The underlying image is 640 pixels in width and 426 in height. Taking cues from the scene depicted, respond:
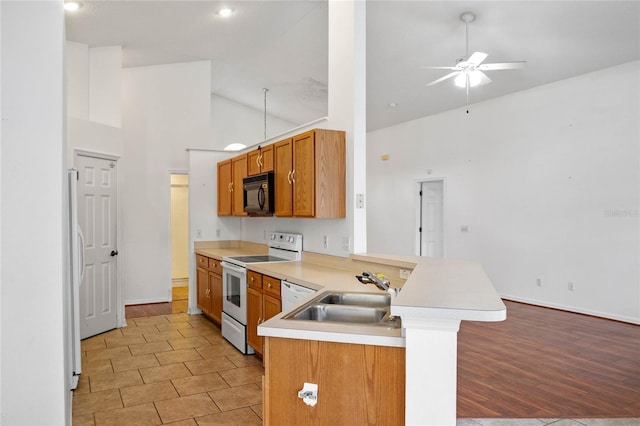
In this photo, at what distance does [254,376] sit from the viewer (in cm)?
350

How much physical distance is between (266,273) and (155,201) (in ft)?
11.5

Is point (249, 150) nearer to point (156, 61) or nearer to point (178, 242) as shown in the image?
point (156, 61)

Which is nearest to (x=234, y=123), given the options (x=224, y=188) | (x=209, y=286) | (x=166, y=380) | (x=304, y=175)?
(x=224, y=188)

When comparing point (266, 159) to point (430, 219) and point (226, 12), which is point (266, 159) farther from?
point (430, 219)

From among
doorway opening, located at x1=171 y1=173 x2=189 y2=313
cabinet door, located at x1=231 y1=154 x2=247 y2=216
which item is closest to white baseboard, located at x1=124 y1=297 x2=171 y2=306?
doorway opening, located at x1=171 y1=173 x2=189 y2=313

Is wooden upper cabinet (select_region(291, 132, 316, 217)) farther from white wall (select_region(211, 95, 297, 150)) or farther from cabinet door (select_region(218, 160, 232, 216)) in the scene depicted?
white wall (select_region(211, 95, 297, 150))

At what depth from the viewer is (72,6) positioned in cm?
424

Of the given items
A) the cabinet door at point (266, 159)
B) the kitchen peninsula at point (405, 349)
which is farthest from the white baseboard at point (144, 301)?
the kitchen peninsula at point (405, 349)

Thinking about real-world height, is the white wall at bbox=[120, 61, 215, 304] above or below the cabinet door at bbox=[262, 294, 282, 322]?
above

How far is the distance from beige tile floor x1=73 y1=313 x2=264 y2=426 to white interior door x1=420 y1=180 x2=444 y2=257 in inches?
181

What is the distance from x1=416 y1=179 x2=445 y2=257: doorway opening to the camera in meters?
7.97

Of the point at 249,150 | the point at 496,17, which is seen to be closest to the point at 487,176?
the point at 496,17
